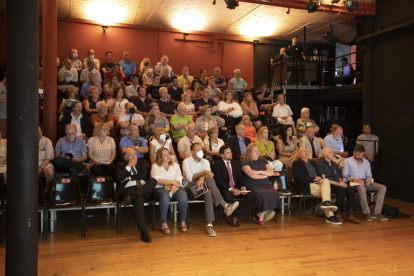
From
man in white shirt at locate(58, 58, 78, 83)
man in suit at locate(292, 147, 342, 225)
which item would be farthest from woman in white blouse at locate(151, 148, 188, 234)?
man in white shirt at locate(58, 58, 78, 83)

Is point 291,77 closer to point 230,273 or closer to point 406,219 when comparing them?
point 406,219

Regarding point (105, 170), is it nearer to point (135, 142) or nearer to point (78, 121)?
point (135, 142)

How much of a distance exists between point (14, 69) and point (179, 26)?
31.9ft

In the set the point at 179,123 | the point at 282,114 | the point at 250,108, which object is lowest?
the point at 179,123

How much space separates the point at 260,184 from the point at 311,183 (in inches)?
36.1

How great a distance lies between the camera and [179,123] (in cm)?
685

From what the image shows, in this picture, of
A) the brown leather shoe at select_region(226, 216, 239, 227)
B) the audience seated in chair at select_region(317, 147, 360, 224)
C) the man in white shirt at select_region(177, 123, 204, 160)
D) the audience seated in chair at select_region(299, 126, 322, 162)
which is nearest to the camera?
the brown leather shoe at select_region(226, 216, 239, 227)

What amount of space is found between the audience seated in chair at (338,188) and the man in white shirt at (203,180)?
1.72m

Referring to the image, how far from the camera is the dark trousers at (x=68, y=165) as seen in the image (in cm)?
524

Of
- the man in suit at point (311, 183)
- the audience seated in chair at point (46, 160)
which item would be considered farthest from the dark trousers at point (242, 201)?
the audience seated in chair at point (46, 160)

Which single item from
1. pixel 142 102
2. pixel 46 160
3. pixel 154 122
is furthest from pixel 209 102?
pixel 46 160

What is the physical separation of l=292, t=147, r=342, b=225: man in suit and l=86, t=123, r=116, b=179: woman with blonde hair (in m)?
2.87

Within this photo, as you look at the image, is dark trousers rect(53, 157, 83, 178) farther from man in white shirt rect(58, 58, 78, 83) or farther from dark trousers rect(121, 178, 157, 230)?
man in white shirt rect(58, 58, 78, 83)

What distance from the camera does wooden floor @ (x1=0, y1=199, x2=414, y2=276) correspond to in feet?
11.7
